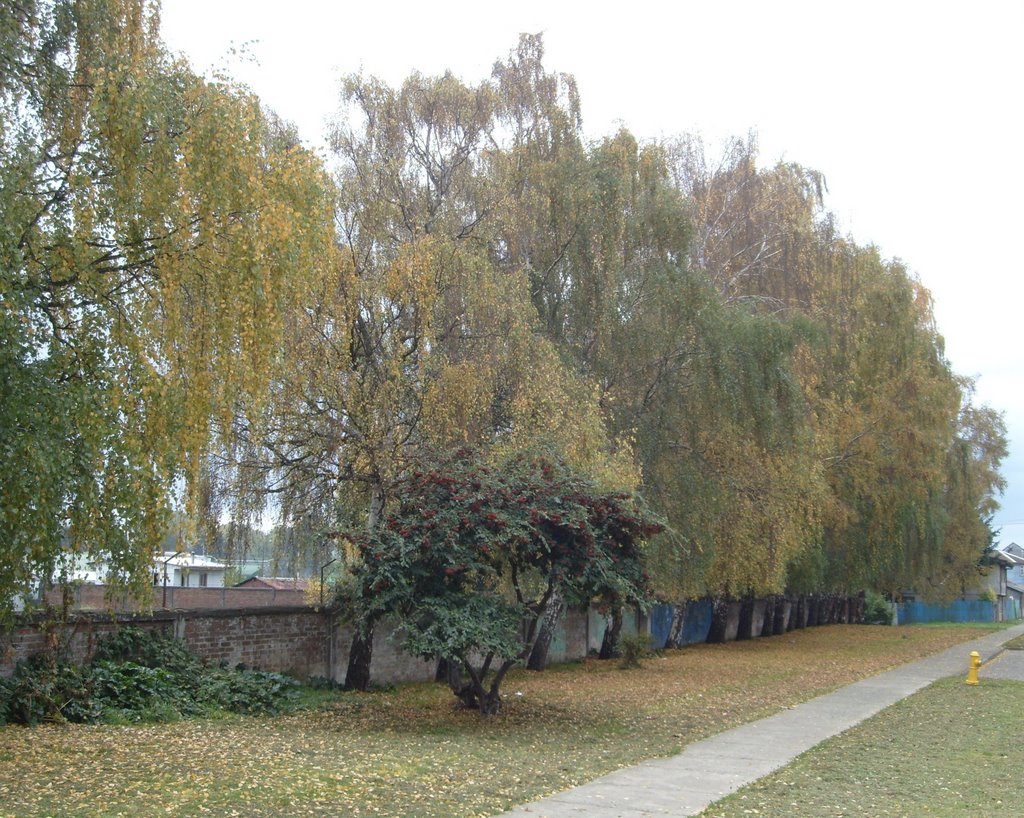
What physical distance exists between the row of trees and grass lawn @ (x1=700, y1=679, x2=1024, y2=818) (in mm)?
4071

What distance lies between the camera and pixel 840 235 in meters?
32.2

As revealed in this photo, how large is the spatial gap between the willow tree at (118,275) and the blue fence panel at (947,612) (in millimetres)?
60423

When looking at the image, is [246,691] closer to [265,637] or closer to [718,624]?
[265,637]

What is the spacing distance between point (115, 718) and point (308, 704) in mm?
3400

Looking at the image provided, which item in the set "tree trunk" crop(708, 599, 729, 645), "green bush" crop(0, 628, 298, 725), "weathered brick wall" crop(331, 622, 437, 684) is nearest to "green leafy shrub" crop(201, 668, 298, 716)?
"green bush" crop(0, 628, 298, 725)

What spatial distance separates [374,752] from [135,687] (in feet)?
14.2

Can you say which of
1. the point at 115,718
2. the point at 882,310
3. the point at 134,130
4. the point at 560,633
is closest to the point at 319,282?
the point at 134,130

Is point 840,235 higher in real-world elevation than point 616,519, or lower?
higher

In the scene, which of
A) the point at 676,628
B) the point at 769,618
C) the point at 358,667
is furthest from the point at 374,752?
the point at 769,618

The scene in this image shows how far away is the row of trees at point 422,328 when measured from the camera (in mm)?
9062

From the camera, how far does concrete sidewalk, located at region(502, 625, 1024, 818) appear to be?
906cm

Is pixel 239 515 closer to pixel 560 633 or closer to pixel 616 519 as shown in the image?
pixel 616 519

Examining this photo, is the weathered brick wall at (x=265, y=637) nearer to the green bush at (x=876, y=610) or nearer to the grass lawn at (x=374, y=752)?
the grass lawn at (x=374, y=752)

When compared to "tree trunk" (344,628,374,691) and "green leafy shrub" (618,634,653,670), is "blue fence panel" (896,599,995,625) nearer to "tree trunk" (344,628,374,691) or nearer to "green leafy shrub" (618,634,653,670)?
"green leafy shrub" (618,634,653,670)
